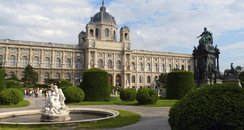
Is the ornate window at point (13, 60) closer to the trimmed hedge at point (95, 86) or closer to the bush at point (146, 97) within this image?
the trimmed hedge at point (95, 86)

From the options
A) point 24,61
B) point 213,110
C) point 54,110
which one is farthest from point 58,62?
point 213,110

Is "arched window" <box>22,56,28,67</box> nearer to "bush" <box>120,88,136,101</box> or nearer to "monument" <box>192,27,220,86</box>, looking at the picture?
"bush" <box>120,88,136,101</box>

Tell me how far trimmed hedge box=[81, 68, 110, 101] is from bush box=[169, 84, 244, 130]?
1995 centimetres

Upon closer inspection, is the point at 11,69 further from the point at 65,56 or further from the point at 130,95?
the point at 130,95

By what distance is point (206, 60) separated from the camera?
25.5m

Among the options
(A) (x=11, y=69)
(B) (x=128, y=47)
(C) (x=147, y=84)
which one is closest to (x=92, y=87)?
(A) (x=11, y=69)

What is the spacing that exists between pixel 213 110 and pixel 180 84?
69.0ft

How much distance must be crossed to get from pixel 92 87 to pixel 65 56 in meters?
57.0

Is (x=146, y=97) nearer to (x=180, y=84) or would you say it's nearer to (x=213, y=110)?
(x=180, y=84)

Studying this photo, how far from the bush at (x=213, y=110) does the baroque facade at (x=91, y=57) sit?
244 feet

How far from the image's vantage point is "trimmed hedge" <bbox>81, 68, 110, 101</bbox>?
26953mm

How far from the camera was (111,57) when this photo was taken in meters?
86.4

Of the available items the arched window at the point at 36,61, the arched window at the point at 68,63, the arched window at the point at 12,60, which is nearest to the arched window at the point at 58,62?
the arched window at the point at 68,63

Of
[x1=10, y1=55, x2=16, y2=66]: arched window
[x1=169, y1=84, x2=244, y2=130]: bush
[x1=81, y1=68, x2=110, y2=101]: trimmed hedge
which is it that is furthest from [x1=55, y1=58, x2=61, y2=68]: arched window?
[x1=169, y1=84, x2=244, y2=130]: bush
